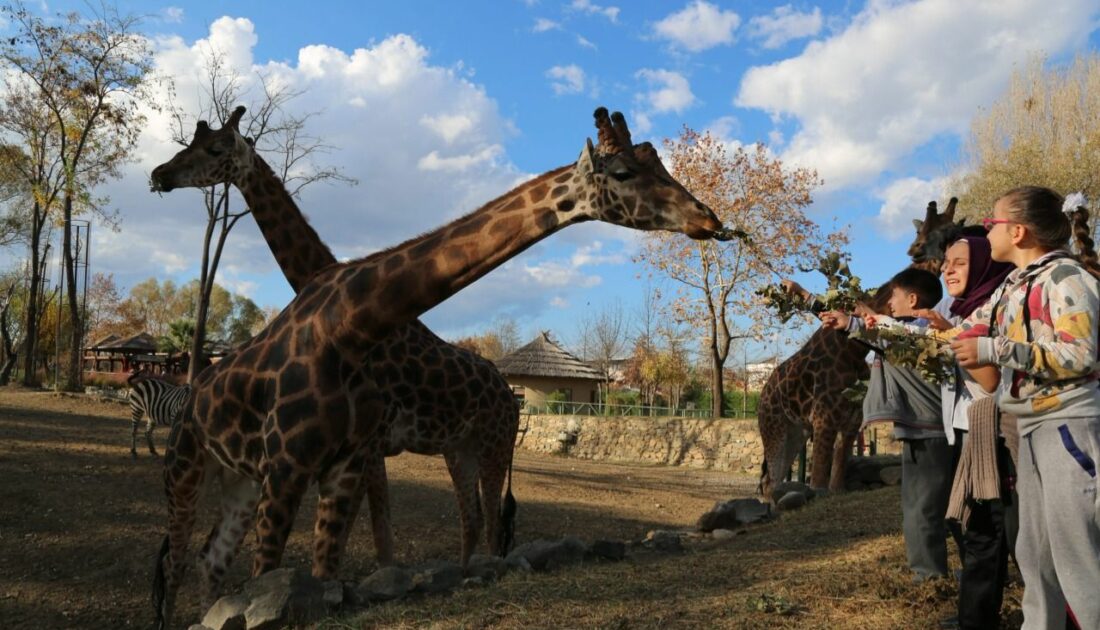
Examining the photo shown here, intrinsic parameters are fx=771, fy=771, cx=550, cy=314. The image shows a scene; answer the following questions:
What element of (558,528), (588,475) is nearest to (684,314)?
(588,475)

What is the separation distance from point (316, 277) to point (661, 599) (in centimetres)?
290

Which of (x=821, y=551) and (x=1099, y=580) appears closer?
(x=1099, y=580)

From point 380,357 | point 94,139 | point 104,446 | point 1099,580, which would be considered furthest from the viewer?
point 94,139

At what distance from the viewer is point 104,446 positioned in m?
13.3

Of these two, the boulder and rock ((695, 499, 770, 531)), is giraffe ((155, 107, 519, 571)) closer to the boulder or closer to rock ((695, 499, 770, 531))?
rock ((695, 499, 770, 531))

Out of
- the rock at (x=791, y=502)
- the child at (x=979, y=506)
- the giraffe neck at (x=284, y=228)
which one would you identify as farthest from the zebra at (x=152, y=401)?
the child at (x=979, y=506)

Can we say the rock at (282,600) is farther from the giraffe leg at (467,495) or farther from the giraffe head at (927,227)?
the giraffe head at (927,227)

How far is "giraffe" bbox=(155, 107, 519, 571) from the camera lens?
6691mm

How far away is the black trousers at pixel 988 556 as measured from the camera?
3545 millimetres

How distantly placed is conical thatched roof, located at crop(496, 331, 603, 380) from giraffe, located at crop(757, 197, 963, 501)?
25414 mm

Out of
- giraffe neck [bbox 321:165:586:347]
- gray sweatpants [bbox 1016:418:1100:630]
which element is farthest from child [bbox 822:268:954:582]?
giraffe neck [bbox 321:165:586:347]

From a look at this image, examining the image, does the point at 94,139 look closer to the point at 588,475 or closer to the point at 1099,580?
the point at 588,475

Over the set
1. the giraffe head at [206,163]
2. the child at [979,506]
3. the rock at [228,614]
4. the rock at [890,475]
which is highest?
the giraffe head at [206,163]

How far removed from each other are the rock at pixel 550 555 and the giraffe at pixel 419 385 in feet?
5.17
